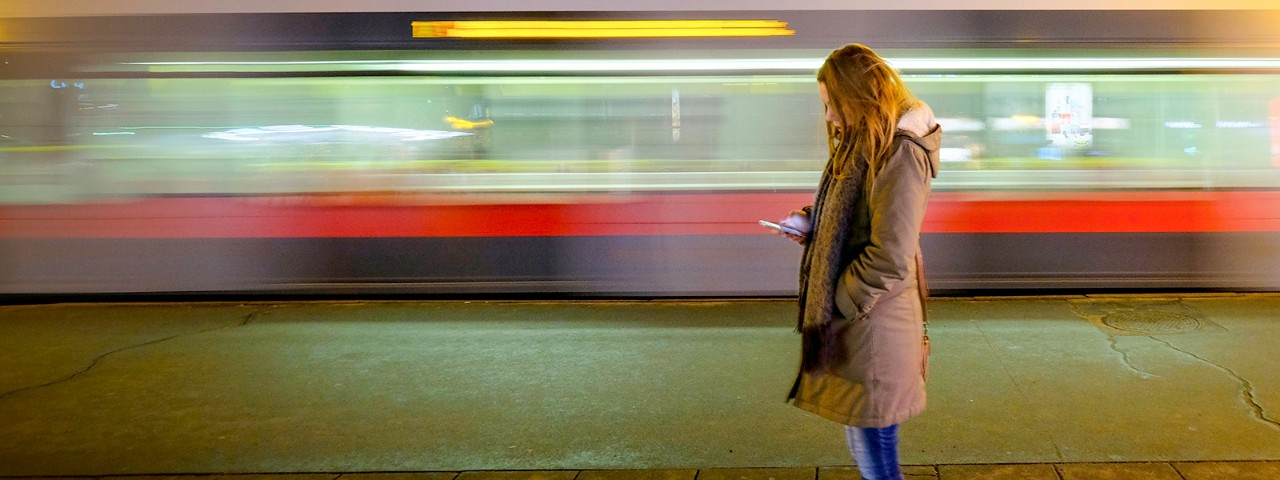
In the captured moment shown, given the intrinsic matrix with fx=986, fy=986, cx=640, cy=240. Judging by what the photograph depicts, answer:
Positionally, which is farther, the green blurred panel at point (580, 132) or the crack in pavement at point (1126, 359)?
the green blurred panel at point (580, 132)

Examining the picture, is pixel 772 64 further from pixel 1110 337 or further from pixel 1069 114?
pixel 1110 337

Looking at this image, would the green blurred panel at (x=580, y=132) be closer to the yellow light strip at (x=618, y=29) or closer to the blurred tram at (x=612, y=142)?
the blurred tram at (x=612, y=142)

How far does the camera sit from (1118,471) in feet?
11.0

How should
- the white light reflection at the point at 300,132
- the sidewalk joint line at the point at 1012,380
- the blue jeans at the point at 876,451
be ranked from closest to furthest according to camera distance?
the blue jeans at the point at 876,451 < the sidewalk joint line at the point at 1012,380 < the white light reflection at the point at 300,132

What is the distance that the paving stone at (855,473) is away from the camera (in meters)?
3.35

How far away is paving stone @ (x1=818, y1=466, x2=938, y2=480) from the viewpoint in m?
3.35

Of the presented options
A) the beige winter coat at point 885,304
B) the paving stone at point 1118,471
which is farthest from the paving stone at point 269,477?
the paving stone at point 1118,471

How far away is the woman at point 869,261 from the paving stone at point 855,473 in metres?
0.91

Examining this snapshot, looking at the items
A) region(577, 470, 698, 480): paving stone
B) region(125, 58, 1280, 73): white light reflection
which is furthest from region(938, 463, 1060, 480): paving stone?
region(125, 58, 1280, 73): white light reflection

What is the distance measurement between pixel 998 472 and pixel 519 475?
1655 mm

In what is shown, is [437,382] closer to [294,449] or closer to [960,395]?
[294,449]

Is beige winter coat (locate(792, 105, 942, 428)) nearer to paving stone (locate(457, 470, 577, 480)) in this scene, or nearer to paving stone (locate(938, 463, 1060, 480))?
paving stone (locate(938, 463, 1060, 480))

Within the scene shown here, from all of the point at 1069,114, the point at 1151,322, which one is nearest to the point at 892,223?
the point at 1151,322

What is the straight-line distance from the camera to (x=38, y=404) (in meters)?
4.46
